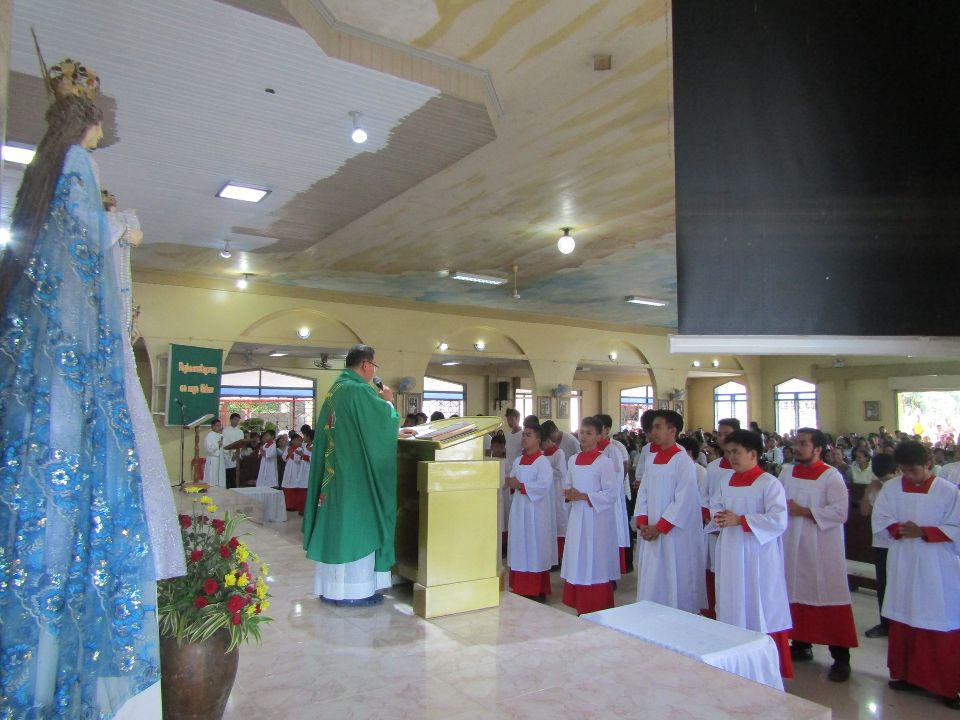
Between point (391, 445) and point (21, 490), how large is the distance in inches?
90.9

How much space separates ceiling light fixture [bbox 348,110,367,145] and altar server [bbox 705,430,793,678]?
348 cm

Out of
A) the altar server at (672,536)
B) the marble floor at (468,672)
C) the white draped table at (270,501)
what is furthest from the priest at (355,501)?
the white draped table at (270,501)

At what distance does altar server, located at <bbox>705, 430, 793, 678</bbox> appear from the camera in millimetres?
4371

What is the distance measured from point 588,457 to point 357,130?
3.39 meters

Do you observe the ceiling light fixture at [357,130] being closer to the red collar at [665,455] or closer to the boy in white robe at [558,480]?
the red collar at [665,455]

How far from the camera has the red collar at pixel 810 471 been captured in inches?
204

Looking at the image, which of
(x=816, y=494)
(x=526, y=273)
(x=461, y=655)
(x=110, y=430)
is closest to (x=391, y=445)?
(x=461, y=655)

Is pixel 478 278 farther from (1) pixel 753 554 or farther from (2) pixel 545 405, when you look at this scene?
(1) pixel 753 554

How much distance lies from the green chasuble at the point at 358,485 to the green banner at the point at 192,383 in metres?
7.12

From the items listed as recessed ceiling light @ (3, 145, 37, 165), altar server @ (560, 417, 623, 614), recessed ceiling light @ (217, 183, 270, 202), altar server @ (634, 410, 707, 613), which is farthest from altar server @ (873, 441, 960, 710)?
recessed ceiling light @ (3, 145, 37, 165)

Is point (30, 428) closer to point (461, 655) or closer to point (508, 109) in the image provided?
point (461, 655)

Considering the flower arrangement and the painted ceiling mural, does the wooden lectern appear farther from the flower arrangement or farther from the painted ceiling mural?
the painted ceiling mural

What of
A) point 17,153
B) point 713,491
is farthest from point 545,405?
point 17,153

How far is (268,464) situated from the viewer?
1290 centimetres
